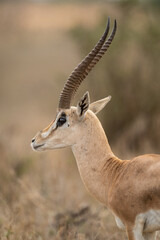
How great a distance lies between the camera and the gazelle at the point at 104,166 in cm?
536

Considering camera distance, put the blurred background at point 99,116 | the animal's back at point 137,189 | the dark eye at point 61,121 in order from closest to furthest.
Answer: the animal's back at point 137,189
the dark eye at point 61,121
the blurred background at point 99,116

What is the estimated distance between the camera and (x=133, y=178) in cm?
560

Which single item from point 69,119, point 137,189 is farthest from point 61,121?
point 137,189

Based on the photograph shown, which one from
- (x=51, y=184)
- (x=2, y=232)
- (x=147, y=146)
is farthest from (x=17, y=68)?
(x=2, y=232)

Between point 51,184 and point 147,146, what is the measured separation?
3.54 metres

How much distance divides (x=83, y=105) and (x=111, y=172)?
34.2 inches

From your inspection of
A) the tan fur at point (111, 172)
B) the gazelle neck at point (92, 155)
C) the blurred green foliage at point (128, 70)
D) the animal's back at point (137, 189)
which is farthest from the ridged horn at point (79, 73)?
the blurred green foliage at point (128, 70)

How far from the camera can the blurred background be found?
784 centimetres

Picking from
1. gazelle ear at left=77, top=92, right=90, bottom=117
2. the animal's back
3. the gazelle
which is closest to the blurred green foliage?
the gazelle

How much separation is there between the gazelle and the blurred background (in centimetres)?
106

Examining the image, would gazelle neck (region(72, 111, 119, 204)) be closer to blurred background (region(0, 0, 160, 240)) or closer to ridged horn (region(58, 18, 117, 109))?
ridged horn (region(58, 18, 117, 109))

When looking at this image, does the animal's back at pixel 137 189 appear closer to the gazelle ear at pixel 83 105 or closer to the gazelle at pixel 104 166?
the gazelle at pixel 104 166

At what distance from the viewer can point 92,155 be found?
20.5 feet

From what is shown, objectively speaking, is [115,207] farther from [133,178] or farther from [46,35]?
[46,35]
